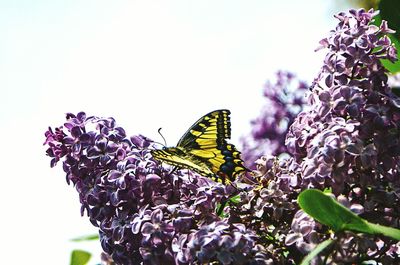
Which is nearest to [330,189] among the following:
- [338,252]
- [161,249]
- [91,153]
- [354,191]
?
[354,191]

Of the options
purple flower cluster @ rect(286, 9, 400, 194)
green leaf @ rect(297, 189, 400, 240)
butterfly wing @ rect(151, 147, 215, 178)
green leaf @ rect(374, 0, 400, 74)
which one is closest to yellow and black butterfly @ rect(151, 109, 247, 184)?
butterfly wing @ rect(151, 147, 215, 178)

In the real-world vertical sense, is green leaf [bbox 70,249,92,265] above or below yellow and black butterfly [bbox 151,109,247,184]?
below

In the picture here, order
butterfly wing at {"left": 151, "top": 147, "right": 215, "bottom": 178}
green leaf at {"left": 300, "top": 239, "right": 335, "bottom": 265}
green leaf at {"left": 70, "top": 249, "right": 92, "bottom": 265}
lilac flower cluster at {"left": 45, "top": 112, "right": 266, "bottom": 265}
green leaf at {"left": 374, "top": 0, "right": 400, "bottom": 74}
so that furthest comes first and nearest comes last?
green leaf at {"left": 70, "top": 249, "right": 92, "bottom": 265} < green leaf at {"left": 374, "top": 0, "right": 400, "bottom": 74} < butterfly wing at {"left": 151, "top": 147, "right": 215, "bottom": 178} < lilac flower cluster at {"left": 45, "top": 112, "right": 266, "bottom": 265} < green leaf at {"left": 300, "top": 239, "right": 335, "bottom": 265}

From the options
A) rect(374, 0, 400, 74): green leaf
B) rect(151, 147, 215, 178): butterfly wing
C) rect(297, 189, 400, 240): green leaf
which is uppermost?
rect(374, 0, 400, 74): green leaf

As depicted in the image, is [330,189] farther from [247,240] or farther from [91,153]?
[91,153]

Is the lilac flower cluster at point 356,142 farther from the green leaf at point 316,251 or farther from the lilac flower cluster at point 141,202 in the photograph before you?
the lilac flower cluster at point 141,202

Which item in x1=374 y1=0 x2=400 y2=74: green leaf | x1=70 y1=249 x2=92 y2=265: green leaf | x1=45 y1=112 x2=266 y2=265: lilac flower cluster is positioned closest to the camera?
x1=45 y1=112 x2=266 y2=265: lilac flower cluster

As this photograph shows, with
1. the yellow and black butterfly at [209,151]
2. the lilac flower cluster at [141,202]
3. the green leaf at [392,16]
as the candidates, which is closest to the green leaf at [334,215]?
the lilac flower cluster at [141,202]

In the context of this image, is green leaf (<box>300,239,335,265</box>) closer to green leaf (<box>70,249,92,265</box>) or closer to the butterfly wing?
the butterfly wing
